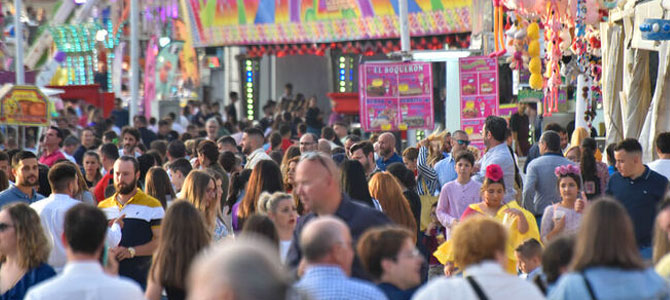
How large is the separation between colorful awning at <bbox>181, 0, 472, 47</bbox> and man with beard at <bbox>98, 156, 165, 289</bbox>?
16.3 meters

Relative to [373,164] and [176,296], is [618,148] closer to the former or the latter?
[373,164]

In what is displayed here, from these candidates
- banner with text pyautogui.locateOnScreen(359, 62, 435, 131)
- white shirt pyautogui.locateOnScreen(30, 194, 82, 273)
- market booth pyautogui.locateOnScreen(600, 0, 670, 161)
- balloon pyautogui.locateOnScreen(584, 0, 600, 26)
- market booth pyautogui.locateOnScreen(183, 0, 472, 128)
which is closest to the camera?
white shirt pyautogui.locateOnScreen(30, 194, 82, 273)

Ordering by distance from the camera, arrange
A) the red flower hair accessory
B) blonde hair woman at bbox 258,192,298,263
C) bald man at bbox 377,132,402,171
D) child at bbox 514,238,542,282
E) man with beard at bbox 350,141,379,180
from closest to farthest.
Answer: blonde hair woman at bbox 258,192,298,263 < child at bbox 514,238,542,282 < the red flower hair accessory < man with beard at bbox 350,141,379,180 < bald man at bbox 377,132,402,171

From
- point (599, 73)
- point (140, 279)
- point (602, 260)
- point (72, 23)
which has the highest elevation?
point (72, 23)

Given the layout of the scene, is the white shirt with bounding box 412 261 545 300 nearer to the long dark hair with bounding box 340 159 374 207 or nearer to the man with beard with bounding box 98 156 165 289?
the long dark hair with bounding box 340 159 374 207

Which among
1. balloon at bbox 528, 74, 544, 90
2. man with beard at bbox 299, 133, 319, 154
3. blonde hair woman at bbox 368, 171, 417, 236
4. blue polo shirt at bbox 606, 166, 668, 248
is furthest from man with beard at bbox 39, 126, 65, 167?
blue polo shirt at bbox 606, 166, 668, 248

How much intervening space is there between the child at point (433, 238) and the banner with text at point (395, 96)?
4166 mm

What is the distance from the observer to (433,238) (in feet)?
38.9

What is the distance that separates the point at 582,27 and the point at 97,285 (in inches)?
466

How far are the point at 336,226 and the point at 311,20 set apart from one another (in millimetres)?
23758

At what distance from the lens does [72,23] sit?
47125 mm

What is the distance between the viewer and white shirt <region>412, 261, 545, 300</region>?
5031mm

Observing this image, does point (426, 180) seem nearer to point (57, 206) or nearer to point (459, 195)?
point (459, 195)

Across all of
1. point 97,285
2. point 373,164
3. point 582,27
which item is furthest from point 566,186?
point 582,27
